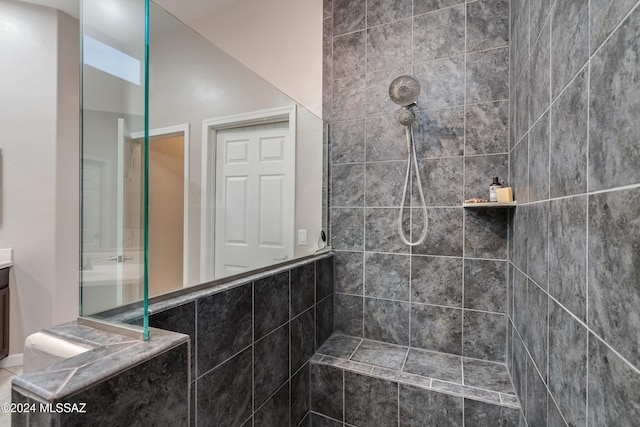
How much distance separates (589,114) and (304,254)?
1.47 metres

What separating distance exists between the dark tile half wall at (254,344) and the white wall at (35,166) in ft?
7.57

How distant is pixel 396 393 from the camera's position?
1417 millimetres

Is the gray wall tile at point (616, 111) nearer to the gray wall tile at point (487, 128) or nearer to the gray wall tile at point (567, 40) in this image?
the gray wall tile at point (567, 40)

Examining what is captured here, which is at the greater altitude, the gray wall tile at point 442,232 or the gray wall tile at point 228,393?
the gray wall tile at point 442,232

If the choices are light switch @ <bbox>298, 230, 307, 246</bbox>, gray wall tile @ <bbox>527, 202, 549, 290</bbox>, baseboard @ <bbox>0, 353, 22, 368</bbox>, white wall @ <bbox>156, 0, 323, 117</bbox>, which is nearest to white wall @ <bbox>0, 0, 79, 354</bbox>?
baseboard @ <bbox>0, 353, 22, 368</bbox>

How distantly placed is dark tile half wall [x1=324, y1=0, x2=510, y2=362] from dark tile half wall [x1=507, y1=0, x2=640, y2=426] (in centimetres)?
51

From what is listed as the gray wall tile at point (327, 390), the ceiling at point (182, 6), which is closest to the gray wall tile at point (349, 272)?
the gray wall tile at point (327, 390)

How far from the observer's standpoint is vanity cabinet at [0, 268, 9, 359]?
2172 millimetres

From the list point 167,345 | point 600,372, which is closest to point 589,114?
point 600,372

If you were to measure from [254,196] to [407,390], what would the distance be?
1.36 meters

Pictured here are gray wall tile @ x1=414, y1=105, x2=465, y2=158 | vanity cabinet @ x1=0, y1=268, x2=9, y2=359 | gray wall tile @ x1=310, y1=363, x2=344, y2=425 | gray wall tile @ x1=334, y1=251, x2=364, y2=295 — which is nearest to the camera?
gray wall tile @ x1=310, y1=363, x2=344, y2=425

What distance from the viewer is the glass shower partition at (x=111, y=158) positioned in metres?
0.77

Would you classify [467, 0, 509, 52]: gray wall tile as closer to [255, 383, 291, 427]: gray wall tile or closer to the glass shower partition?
the glass shower partition

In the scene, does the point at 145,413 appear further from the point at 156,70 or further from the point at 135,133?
the point at 156,70
